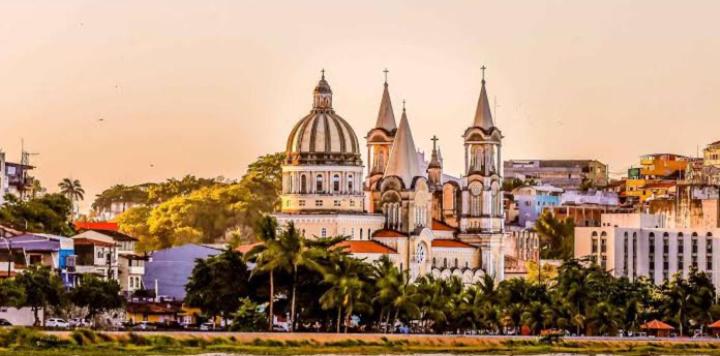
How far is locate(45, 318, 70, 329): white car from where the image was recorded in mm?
102312

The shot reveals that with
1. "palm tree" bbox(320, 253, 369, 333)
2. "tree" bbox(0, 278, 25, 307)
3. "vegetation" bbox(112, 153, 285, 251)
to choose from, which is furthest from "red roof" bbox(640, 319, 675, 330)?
"vegetation" bbox(112, 153, 285, 251)

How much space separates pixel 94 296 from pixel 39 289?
172 inches

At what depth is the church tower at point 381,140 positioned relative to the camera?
14738 cm

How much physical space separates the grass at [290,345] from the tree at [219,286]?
7706 mm

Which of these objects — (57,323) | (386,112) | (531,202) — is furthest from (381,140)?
(531,202)

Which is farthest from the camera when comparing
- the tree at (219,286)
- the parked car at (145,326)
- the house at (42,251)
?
the house at (42,251)

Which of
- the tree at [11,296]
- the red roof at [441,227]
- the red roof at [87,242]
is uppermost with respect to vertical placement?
the red roof at [441,227]

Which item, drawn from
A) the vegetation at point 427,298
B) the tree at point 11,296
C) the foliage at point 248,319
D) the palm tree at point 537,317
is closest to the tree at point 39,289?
the tree at point 11,296

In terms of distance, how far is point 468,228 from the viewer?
148875 mm

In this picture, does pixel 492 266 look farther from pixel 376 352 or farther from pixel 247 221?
pixel 376 352

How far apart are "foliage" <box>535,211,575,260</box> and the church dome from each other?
35.1 meters

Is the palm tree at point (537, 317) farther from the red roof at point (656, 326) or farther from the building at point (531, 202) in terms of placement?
the building at point (531, 202)

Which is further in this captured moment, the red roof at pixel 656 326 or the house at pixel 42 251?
the red roof at pixel 656 326

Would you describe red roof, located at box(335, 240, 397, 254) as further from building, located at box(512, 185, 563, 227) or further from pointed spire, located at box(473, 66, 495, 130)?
building, located at box(512, 185, 563, 227)
